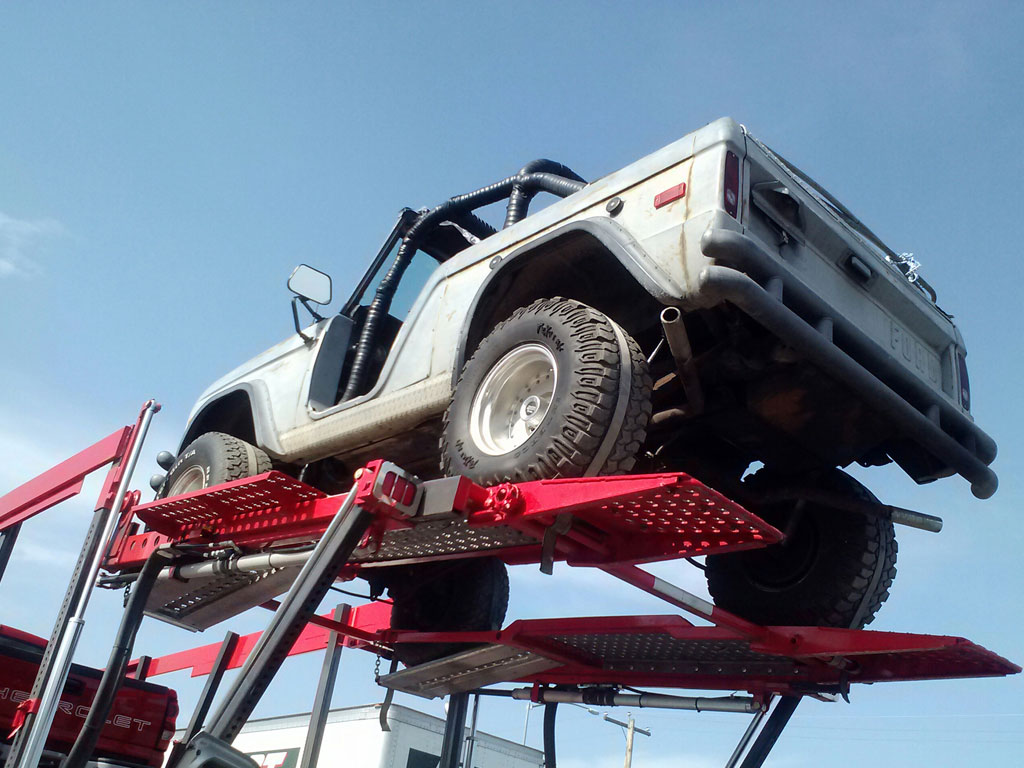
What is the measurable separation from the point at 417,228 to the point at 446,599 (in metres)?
1.97

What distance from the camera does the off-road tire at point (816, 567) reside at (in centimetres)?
406

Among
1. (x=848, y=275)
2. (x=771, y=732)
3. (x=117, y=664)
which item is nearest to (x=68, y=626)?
(x=117, y=664)

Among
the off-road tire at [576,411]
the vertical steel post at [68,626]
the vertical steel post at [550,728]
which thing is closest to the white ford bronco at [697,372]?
the off-road tire at [576,411]

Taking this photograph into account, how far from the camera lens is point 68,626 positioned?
3451mm

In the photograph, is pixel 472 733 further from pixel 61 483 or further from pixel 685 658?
pixel 61 483

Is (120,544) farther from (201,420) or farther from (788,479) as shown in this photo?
(788,479)

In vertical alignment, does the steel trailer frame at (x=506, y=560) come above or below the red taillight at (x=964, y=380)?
below

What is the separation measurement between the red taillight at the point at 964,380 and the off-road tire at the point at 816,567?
540mm

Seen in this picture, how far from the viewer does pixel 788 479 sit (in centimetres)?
418

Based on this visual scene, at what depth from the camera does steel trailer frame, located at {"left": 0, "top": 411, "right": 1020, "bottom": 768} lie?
292 cm

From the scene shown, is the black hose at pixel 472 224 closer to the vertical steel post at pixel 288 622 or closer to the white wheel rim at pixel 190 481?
the white wheel rim at pixel 190 481

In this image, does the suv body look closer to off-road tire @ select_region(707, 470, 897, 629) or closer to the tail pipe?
the tail pipe

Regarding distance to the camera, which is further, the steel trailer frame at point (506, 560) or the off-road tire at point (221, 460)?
the off-road tire at point (221, 460)

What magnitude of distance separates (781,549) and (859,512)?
41 centimetres
